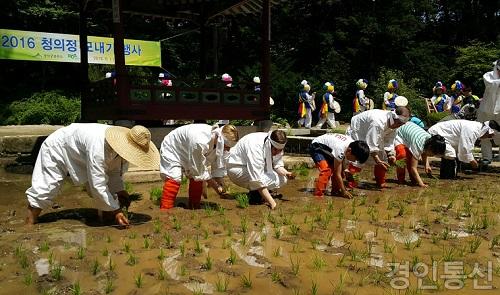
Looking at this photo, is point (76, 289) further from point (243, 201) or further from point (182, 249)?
point (243, 201)

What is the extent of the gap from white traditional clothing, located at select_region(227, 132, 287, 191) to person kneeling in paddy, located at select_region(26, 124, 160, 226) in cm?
137

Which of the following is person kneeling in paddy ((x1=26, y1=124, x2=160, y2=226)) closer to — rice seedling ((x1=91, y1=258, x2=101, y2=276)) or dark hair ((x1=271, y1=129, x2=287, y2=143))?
rice seedling ((x1=91, y1=258, x2=101, y2=276))

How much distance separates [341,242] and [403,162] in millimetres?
4039

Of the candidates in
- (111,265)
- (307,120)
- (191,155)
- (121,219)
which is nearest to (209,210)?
(191,155)

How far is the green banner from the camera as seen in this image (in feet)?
49.5

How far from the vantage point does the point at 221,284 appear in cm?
317

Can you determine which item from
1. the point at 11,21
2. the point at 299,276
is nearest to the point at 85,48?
the point at 299,276

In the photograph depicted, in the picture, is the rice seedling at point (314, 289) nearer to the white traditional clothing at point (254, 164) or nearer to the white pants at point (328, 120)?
the white traditional clothing at point (254, 164)

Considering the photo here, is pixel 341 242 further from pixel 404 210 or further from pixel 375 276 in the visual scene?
pixel 404 210

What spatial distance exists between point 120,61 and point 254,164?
16.9 feet

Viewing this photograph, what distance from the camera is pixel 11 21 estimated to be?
23297mm

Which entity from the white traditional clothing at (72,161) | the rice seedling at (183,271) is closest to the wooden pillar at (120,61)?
the white traditional clothing at (72,161)

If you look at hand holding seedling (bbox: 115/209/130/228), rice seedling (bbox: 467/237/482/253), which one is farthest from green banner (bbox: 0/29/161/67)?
rice seedling (bbox: 467/237/482/253)

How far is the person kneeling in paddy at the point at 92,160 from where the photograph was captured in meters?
4.50
